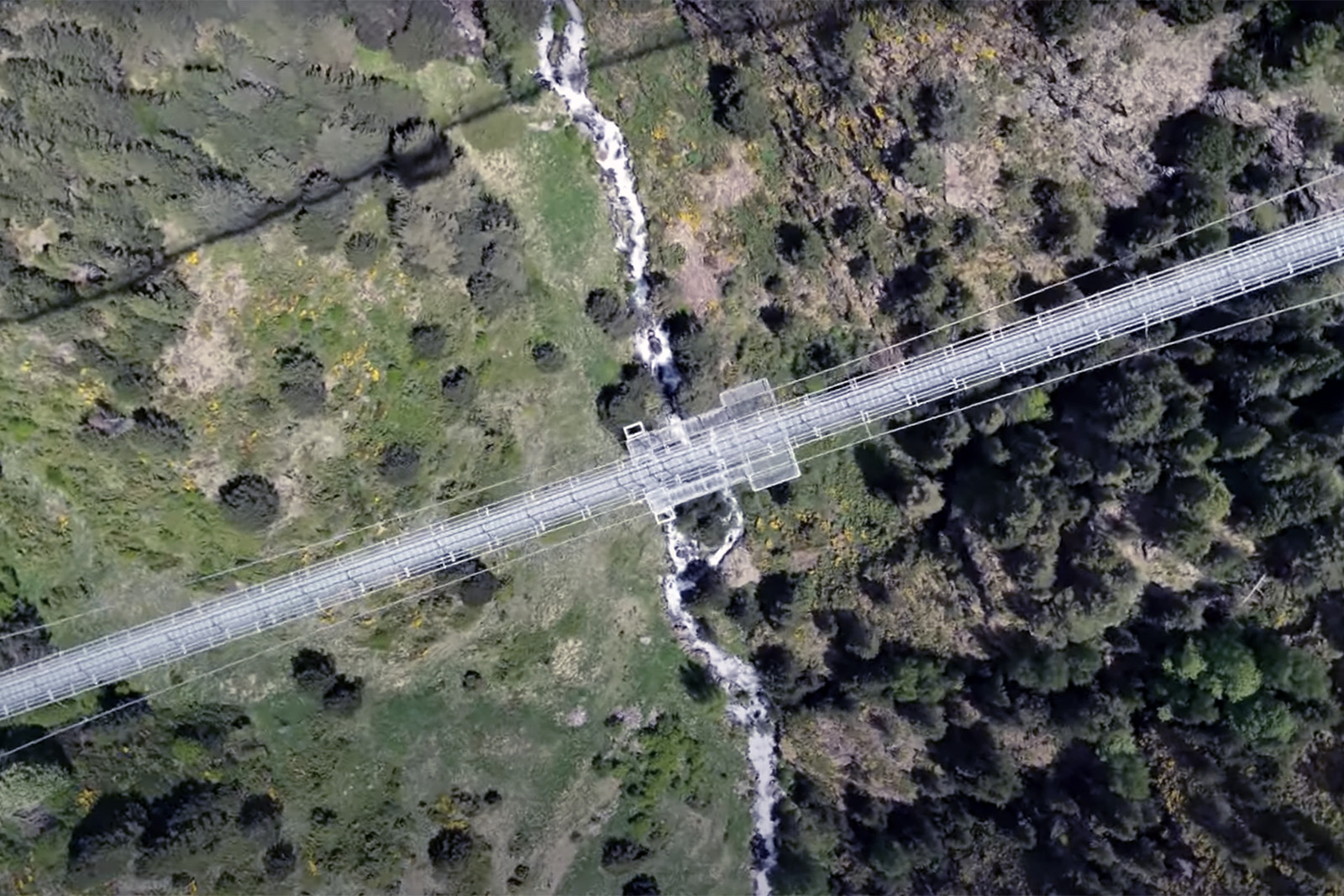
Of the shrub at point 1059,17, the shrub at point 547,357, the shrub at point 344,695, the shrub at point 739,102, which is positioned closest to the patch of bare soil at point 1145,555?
the shrub at point 1059,17

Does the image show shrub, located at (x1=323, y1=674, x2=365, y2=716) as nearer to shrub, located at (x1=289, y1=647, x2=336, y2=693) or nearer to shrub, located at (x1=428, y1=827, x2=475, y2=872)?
shrub, located at (x1=289, y1=647, x2=336, y2=693)

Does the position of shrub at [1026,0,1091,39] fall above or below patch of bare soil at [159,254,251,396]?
below

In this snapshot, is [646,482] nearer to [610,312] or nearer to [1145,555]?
[610,312]

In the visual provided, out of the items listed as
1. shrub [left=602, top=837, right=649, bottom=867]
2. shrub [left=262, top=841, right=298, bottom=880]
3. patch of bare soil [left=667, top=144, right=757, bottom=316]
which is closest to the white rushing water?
patch of bare soil [left=667, top=144, right=757, bottom=316]

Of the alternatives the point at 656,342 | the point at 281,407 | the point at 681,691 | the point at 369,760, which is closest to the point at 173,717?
the point at 369,760

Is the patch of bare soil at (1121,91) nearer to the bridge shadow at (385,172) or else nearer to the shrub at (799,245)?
the bridge shadow at (385,172)

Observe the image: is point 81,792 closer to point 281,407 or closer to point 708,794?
point 281,407
